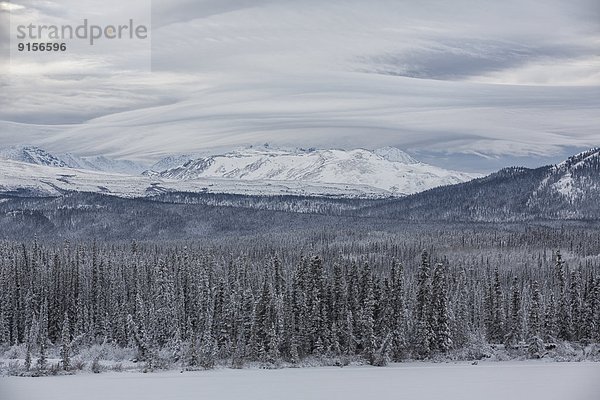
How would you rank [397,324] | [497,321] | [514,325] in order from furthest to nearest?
Answer: [497,321]
[514,325]
[397,324]

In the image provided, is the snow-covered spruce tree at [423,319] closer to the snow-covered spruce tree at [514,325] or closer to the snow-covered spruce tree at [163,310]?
the snow-covered spruce tree at [514,325]

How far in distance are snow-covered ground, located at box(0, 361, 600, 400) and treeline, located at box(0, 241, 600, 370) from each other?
24.7 feet

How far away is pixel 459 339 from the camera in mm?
111188

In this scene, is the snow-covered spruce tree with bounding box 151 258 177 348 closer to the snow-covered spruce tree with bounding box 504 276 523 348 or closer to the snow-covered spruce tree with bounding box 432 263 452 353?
the snow-covered spruce tree with bounding box 432 263 452 353

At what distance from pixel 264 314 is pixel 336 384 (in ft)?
79.3

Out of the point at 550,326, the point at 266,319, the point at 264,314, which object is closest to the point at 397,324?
the point at 266,319

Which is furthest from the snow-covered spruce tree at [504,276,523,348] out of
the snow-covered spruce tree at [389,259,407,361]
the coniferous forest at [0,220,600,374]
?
the snow-covered spruce tree at [389,259,407,361]

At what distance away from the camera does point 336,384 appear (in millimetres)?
79875

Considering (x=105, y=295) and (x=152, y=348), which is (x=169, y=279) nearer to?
(x=105, y=295)

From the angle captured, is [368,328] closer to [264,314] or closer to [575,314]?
[264,314]

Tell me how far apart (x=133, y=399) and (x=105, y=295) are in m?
59.4

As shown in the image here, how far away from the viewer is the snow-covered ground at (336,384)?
2815 inches

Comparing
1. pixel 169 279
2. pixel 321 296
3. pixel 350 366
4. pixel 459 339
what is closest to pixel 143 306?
pixel 169 279

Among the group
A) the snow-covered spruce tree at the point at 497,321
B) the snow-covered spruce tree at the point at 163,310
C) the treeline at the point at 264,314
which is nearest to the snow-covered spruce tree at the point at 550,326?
the treeline at the point at 264,314
